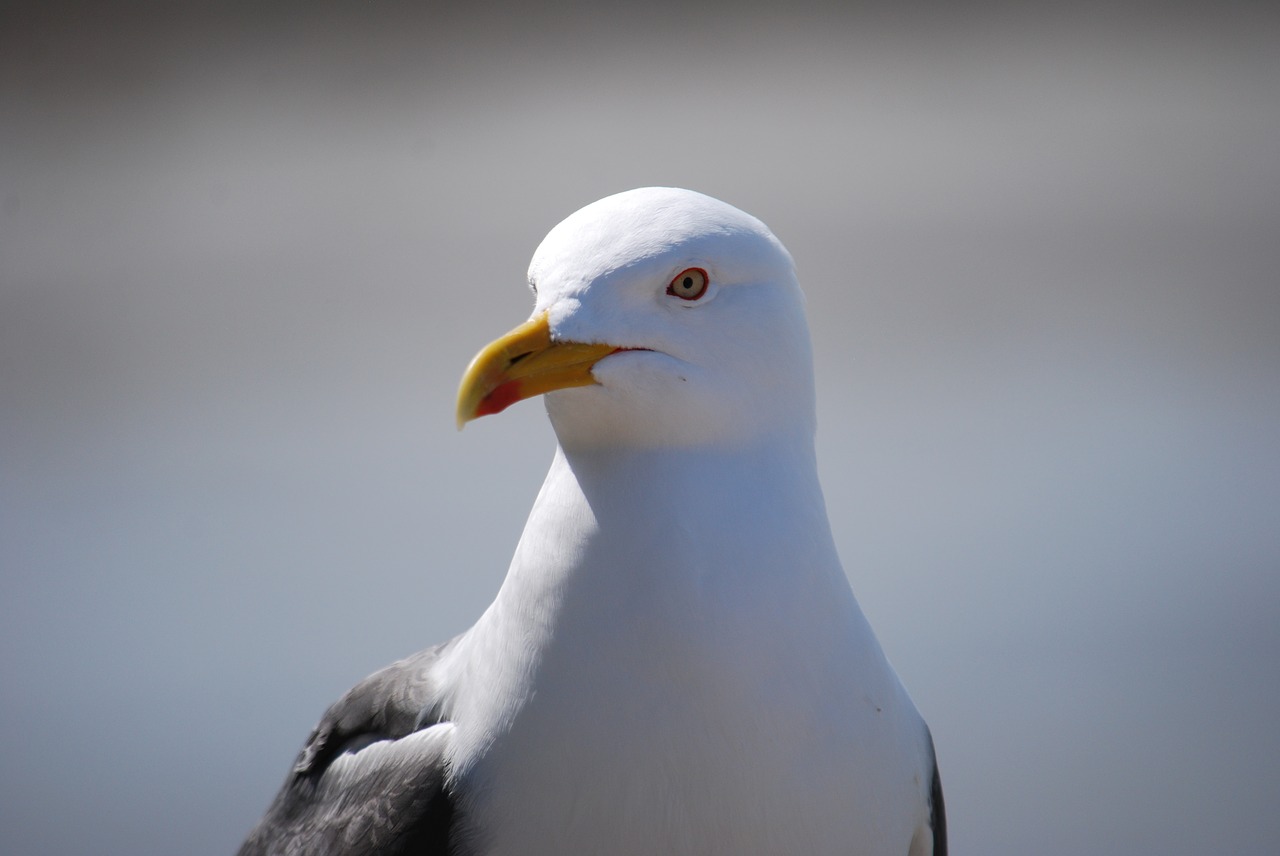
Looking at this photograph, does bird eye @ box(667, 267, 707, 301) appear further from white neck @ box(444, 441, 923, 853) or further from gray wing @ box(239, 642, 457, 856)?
gray wing @ box(239, 642, 457, 856)

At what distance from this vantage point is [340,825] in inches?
39.1

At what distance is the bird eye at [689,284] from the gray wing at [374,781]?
15.8 inches

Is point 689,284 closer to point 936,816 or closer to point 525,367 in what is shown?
point 525,367

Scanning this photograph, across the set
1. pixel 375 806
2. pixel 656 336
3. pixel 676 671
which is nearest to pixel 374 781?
pixel 375 806

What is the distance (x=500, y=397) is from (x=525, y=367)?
3cm

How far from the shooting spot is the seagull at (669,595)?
32.7 inches

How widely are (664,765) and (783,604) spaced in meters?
0.15

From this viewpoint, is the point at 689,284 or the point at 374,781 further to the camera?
the point at 374,781

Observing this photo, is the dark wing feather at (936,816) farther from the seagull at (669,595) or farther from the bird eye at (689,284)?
the bird eye at (689,284)

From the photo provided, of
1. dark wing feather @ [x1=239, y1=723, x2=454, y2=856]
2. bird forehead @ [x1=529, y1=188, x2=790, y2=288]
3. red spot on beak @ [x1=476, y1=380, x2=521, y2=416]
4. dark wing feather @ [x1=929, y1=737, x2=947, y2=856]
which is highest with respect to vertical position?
bird forehead @ [x1=529, y1=188, x2=790, y2=288]

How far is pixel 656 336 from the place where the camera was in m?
0.83

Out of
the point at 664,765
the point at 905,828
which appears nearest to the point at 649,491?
the point at 664,765

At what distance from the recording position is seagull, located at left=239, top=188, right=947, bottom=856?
830 mm

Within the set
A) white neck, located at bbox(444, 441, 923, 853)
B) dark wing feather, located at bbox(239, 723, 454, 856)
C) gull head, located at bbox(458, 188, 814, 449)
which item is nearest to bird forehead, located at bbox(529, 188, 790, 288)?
gull head, located at bbox(458, 188, 814, 449)
